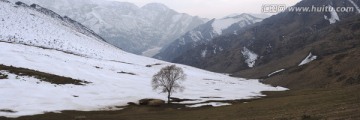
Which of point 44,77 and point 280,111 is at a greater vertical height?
point 44,77

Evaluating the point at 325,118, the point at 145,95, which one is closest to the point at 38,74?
the point at 145,95

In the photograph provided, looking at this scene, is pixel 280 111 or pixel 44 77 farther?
pixel 44 77

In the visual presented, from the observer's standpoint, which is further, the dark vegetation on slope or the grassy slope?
the dark vegetation on slope

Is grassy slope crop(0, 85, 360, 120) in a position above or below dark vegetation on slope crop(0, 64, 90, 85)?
below

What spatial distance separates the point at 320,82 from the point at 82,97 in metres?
133

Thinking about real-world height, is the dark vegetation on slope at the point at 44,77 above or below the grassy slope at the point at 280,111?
above

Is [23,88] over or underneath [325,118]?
over

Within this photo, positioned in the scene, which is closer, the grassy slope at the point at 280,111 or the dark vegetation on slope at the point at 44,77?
the grassy slope at the point at 280,111

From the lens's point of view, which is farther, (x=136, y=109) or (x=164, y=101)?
(x=164, y=101)

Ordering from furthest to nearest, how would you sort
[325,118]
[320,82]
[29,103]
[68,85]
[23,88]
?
[320,82], [68,85], [23,88], [29,103], [325,118]

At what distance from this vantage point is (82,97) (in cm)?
8612

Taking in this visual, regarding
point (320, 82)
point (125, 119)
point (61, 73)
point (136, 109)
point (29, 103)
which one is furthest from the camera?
point (320, 82)

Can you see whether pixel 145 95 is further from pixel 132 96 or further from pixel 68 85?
pixel 68 85

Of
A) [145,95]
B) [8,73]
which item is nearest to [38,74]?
[8,73]
